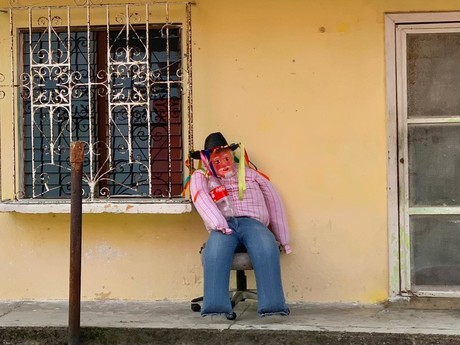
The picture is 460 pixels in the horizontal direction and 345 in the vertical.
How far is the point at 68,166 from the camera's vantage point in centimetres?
583

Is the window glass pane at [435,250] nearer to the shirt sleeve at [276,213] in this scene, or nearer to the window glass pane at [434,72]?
the window glass pane at [434,72]

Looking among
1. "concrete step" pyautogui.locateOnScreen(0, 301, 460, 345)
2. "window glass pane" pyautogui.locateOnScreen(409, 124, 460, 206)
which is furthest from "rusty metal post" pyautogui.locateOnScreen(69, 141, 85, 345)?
"window glass pane" pyautogui.locateOnScreen(409, 124, 460, 206)

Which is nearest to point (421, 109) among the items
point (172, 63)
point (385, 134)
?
point (385, 134)

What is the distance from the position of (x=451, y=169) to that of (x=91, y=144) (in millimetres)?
2690

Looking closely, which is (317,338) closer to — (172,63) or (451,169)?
(451,169)

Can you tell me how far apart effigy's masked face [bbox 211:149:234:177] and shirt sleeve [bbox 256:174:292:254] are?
0.75 feet

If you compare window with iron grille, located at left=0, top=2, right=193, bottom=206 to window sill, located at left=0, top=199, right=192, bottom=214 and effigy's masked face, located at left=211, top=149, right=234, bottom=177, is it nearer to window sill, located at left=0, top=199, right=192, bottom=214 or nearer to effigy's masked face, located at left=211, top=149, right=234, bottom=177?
window sill, located at left=0, top=199, right=192, bottom=214

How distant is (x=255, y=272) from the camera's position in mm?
5066

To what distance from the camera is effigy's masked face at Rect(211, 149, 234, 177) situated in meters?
5.41

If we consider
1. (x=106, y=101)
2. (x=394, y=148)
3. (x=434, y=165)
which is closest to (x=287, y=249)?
(x=394, y=148)

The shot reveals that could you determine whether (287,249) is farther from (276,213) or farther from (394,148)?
(394,148)

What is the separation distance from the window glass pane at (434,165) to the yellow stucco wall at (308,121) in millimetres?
232

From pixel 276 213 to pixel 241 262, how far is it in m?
0.53

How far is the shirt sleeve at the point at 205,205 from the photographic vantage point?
516 cm
